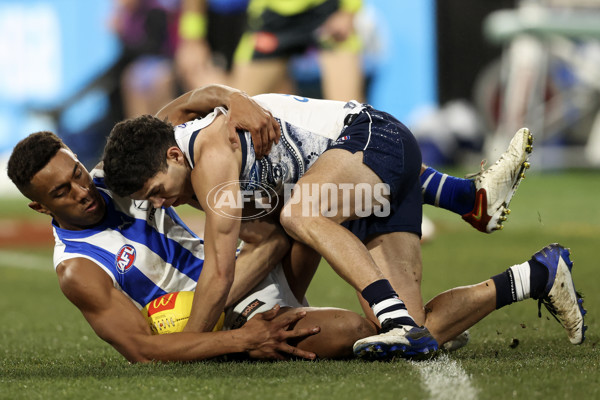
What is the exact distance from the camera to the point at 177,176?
4453mm

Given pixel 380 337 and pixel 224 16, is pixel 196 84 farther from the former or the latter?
pixel 380 337

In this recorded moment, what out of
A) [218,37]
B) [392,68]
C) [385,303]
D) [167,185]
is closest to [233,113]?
[167,185]

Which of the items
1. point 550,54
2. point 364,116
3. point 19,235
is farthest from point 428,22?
point 364,116

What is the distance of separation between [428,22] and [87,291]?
12.9 metres

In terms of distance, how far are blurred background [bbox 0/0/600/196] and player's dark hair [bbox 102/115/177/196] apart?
10.4 metres

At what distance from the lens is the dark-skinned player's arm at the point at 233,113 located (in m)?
4.56

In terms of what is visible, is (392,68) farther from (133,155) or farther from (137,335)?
(137,335)

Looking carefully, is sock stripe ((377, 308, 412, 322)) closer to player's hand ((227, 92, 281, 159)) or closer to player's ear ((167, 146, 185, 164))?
player's hand ((227, 92, 281, 159))

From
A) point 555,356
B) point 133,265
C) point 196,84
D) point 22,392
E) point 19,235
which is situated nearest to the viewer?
point 22,392

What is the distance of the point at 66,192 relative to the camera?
15.1 feet

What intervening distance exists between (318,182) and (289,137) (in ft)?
1.45

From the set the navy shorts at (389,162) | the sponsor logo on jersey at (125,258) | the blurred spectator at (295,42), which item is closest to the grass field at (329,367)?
the sponsor logo on jersey at (125,258)

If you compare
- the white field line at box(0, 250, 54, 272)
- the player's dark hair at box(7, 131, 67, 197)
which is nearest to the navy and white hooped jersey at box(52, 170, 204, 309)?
the player's dark hair at box(7, 131, 67, 197)

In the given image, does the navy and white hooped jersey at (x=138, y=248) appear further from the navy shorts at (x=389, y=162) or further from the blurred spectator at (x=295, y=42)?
the blurred spectator at (x=295, y=42)
